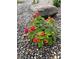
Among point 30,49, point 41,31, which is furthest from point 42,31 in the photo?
point 30,49

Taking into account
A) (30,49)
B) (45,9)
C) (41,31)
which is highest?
(45,9)

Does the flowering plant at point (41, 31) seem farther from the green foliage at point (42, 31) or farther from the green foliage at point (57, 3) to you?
the green foliage at point (57, 3)

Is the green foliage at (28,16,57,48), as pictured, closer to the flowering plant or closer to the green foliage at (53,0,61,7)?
the flowering plant

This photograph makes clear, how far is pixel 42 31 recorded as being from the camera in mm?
4664

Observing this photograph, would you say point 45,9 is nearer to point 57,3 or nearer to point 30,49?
point 57,3

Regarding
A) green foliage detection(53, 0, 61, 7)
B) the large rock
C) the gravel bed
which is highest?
green foliage detection(53, 0, 61, 7)

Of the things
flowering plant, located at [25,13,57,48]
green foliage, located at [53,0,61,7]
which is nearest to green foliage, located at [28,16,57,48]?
flowering plant, located at [25,13,57,48]

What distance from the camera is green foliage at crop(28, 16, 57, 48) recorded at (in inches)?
183

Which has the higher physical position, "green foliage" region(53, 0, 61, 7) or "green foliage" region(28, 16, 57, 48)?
"green foliage" region(53, 0, 61, 7)

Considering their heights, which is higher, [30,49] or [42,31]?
[42,31]
